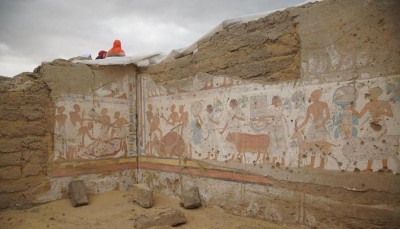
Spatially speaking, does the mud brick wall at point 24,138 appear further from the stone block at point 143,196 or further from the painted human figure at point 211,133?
the painted human figure at point 211,133

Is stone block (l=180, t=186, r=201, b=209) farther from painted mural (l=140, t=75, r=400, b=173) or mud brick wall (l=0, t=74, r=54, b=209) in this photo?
mud brick wall (l=0, t=74, r=54, b=209)

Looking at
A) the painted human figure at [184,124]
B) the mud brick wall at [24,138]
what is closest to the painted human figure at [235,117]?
the painted human figure at [184,124]

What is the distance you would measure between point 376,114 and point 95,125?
3.95m

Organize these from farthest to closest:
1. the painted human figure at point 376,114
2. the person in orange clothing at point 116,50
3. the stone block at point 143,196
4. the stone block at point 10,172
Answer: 1. the person in orange clothing at point 116,50
2. the stone block at point 143,196
3. the stone block at point 10,172
4. the painted human figure at point 376,114

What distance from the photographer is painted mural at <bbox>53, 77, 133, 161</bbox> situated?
175 inches

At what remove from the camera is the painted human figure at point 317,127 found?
9.51 feet

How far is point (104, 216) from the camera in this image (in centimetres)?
385

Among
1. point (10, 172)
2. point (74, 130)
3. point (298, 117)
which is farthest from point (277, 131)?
point (10, 172)

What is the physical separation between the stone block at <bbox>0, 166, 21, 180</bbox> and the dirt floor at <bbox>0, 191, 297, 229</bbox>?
1.45 feet

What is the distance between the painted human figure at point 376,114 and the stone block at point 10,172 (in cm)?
422

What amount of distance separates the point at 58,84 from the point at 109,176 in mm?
1686

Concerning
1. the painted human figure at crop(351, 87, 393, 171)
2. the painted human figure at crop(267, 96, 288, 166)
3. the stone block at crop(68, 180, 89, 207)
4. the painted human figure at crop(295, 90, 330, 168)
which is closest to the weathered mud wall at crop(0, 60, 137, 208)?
the stone block at crop(68, 180, 89, 207)

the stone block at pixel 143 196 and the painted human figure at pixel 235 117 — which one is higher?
the painted human figure at pixel 235 117

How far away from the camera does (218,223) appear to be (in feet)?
11.5
